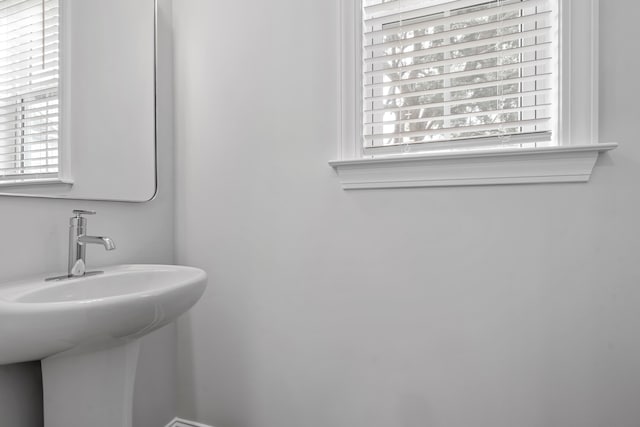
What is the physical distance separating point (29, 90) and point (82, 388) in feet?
2.57

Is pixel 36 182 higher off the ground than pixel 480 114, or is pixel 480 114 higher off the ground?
pixel 480 114

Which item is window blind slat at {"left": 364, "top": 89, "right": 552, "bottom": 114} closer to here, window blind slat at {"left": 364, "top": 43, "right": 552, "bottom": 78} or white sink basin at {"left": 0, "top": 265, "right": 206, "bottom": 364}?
Answer: window blind slat at {"left": 364, "top": 43, "right": 552, "bottom": 78}

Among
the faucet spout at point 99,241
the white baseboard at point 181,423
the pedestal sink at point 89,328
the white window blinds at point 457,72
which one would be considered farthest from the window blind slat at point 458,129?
the white baseboard at point 181,423

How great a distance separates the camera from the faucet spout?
0.91 m

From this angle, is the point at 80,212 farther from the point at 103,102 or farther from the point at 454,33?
the point at 454,33

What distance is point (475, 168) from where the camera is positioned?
1.01m

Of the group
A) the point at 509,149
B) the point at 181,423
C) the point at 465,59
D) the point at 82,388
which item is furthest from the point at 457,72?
the point at 181,423

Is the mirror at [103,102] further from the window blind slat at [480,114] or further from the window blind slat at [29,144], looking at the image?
the window blind slat at [480,114]

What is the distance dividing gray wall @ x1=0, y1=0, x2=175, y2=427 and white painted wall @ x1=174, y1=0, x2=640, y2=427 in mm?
56

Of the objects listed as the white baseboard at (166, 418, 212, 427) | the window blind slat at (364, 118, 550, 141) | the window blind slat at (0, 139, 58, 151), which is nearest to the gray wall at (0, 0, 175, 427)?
the white baseboard at (166, 418, 212, 427)

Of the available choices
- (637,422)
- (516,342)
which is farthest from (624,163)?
(637,422)

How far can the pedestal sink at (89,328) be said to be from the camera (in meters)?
0.65

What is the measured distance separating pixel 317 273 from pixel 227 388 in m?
0.57

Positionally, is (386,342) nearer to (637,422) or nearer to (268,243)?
(268,243)
